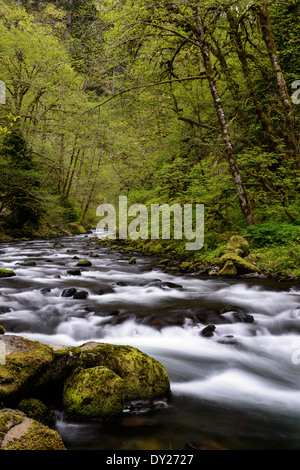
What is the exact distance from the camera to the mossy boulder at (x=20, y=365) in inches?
95.2

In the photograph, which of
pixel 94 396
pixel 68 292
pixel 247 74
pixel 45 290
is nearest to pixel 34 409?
pixel 94 396

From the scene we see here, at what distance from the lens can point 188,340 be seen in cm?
493

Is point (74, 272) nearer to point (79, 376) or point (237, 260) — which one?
point (237, 260)

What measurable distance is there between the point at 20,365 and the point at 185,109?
12.5 m

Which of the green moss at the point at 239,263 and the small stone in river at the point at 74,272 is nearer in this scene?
the green moss at the point at 239,263

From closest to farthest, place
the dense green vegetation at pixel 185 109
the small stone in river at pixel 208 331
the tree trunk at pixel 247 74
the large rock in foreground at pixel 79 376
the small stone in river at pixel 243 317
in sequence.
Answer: the large rock in foreground at pixel 79 376, the small stone in river at pixel 208 331, the small stone in river at pixel 243 317, the dense green vegetation at pixel 185 109, the tree trunk at pixel 247 74

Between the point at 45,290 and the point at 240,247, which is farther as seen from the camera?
the point at 240,247

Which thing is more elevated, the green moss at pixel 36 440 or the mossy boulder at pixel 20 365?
the mossy boulder at pixel 20 365

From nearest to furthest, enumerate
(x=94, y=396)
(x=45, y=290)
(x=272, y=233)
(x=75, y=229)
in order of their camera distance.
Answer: (x=94, y=396) → (x=45, y=290) → (x=272, y=233) → (x=75, y=229)

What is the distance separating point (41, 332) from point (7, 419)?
310cm

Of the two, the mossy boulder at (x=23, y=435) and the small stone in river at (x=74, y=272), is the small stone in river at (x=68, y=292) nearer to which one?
the small stone in river at (x=74, y=272)

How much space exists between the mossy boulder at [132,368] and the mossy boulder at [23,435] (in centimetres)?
92

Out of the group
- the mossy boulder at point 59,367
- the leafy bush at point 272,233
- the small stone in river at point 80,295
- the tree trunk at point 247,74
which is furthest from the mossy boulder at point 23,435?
the tree trunk at point 247,74
